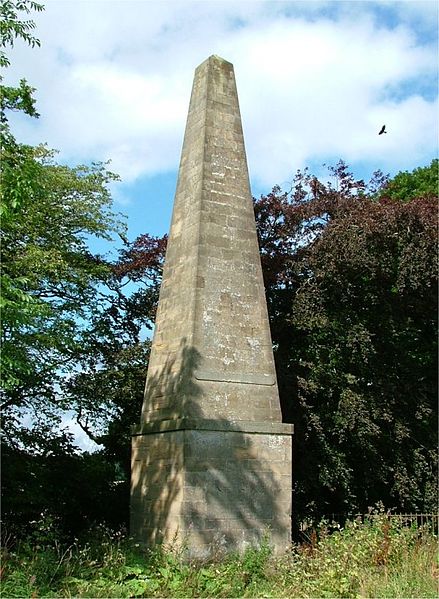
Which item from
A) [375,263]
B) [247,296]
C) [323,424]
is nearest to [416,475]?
[323,424]

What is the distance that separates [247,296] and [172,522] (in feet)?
12.3

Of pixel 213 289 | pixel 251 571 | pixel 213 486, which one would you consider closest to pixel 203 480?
pixel 213 486

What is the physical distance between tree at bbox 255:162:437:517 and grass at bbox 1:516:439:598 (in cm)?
346

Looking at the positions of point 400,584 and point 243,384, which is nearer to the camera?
point 400,584

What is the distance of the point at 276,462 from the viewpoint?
1100 centimetres

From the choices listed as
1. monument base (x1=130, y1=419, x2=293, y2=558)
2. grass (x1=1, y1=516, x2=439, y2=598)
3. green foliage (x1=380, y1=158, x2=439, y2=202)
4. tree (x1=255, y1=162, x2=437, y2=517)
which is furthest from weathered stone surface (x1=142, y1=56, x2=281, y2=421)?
green foliage (x1=380, y1=158, x2=439, y2=202)

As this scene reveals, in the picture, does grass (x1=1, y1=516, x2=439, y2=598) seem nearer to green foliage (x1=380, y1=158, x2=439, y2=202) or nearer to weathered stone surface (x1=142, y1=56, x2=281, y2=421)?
weathered stone surface (x1=142, y1=56, x2=281, y2=421)

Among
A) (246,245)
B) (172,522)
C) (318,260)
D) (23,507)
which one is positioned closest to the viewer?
(172,522)

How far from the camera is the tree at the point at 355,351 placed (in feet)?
45.5

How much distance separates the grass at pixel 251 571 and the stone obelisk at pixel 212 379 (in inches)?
19.1

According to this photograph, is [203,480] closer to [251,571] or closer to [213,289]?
[251,571]

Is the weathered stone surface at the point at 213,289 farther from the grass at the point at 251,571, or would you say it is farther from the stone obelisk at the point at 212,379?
the grass at the point at 251,571

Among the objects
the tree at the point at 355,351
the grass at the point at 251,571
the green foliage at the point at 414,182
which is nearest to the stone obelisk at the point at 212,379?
the grass at the point at 251,571

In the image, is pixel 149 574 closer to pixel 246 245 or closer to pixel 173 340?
pixel 173 340
